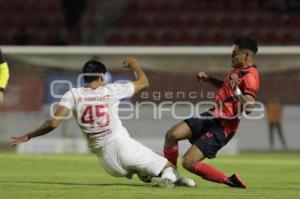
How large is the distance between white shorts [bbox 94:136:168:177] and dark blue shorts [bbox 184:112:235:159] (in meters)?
0.65

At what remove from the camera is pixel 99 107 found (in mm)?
9828

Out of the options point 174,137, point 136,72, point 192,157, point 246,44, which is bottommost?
point 192,157

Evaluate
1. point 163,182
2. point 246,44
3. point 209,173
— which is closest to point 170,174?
point 163,182

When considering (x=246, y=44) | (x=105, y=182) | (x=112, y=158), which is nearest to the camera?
(x=112, y=158)

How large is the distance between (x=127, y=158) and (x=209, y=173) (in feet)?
3.23

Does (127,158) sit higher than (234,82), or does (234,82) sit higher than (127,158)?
(234,82)

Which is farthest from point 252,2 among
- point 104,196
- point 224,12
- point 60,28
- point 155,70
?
point 104,196

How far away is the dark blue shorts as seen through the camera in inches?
409

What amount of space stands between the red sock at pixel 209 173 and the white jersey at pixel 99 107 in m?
0.99

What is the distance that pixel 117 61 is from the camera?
1992 centimetres

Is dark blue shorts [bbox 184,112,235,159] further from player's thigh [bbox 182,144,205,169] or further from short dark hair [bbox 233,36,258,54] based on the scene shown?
short dark hair [bbox 233,36,258,54]

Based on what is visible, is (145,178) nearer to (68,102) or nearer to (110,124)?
(110,124)

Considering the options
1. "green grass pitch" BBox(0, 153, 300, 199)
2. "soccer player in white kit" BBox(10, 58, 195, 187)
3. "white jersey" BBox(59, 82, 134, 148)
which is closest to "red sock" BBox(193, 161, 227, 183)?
"green grass pitch" BBox(0, 153, 300, 199)

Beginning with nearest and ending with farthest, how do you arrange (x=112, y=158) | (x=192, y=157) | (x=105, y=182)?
(x=112, y=158)
(x=192, y=157)
(x=105, y=182)
